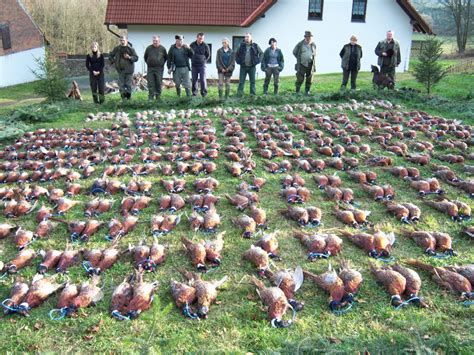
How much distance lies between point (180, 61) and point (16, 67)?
2736cm

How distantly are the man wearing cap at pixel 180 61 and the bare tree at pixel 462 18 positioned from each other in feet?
106

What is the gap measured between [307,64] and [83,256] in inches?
460

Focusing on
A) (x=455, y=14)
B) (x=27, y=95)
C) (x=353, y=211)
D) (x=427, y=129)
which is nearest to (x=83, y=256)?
(x=353, y=211)

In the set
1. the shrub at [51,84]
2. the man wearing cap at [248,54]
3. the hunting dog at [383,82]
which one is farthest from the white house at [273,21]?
the hunting dog at [383,82]

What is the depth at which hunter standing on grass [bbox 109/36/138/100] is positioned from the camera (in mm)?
14039

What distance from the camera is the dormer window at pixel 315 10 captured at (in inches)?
1029

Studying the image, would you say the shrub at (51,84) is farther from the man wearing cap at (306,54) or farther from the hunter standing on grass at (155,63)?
the man wearing cap at (306,54)

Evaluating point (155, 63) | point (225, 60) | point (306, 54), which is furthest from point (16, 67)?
point (306, 54)

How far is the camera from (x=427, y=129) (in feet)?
34.3

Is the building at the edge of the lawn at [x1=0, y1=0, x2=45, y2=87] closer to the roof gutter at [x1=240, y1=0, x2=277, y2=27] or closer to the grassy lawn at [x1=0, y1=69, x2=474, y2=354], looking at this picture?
the roof gutter at [x1=240, y1=0, x2=277, y2=27]

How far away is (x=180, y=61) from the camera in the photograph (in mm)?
14266

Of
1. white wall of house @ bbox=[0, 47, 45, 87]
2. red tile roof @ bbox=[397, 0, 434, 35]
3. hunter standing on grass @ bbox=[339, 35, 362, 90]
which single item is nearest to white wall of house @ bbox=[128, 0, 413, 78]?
red tile roof @ bbox=[397, 0, 434, 35]

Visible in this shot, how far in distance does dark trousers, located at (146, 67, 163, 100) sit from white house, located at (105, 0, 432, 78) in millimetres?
11550

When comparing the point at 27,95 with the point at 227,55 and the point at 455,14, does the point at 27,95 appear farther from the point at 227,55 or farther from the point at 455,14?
the point at 455,14
